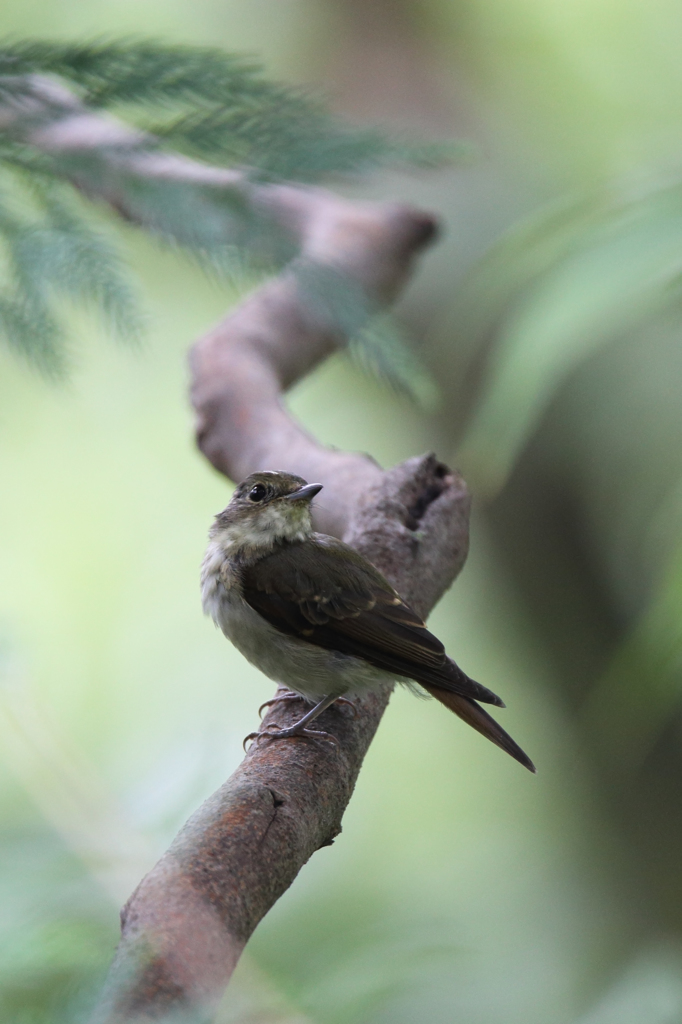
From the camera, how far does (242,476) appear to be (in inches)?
102

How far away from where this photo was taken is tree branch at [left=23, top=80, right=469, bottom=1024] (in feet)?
2.82

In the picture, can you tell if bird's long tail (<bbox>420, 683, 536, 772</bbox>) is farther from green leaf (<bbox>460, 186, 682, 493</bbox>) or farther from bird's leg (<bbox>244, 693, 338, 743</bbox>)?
green leaf (<bbox>460, 186, 682, 493</bbox>)

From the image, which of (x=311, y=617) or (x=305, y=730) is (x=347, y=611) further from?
(x=305, y=730)

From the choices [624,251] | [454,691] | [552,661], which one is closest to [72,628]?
[552,661]

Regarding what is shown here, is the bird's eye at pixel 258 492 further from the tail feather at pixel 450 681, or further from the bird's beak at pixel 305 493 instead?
the tail feather at pixel 450 681

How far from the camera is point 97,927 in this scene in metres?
0.78

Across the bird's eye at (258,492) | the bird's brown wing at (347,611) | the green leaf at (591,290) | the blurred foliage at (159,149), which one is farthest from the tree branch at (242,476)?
the green leaf at (591,290)

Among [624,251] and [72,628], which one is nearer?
[624,251]

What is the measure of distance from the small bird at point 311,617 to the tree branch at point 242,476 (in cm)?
9

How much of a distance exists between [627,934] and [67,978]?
3639 mm

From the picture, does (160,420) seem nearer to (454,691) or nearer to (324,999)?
(454,691)

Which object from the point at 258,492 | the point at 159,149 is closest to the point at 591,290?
the point at 258,492

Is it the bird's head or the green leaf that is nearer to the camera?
the green leaf

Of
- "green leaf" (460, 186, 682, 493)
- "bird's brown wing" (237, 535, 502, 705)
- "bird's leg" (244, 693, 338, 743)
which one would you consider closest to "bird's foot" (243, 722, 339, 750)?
"bird's leg" (244, 693, 338, 743)
